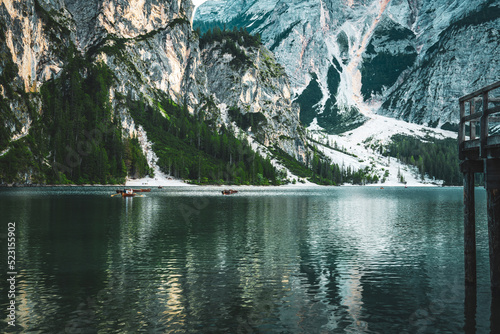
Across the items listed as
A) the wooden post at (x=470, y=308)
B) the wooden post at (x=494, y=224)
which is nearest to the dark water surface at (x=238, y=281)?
the wooden post at (x=470, y=308)

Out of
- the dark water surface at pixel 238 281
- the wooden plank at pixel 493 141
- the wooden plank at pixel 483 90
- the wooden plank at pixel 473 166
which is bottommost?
the dark water surface at pixel 238 281

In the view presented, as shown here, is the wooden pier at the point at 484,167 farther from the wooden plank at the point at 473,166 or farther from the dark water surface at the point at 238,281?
the dark water surface at the point at 238,281

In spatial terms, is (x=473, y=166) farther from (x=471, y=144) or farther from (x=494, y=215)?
(x=494, y=215)

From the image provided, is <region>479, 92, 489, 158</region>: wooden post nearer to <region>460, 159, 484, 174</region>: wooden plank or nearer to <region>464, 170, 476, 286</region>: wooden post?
<region>460, 159, 484, 174</region>: wooden plank

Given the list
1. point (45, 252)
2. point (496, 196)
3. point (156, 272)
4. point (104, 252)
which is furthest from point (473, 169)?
point (45, 252)

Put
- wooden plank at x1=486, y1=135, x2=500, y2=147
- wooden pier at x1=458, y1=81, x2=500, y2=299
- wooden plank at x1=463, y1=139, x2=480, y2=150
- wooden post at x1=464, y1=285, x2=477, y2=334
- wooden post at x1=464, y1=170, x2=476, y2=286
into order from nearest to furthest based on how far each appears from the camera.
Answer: wooden post at x1=464, y1=285, x2=477, y2=334 → wooden plank at x1=486, y1=135, x2=500, y2=147 → wooden pier at x1=458, y1=81, x2=500, y2=299 → wooden plank at x1=463, y1=139, x2=480, y2=150 → wooden post at x1=464, y1=170, x2=476, y2=286

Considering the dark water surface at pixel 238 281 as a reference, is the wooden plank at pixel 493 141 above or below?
above

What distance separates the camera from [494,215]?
73.4 ft

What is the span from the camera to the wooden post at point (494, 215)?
21250mm

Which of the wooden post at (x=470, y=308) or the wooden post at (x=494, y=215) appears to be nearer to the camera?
the wooden post at (x=470, y=308)

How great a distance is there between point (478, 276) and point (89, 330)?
27394 millimetres

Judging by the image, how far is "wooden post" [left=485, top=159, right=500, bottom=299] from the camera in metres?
21.2

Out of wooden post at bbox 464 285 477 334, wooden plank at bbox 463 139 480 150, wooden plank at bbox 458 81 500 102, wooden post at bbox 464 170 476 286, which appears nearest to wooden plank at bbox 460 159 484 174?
wooden post at bbox 464 170 476 286

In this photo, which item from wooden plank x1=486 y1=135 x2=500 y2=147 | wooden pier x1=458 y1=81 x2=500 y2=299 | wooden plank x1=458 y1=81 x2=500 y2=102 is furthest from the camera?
wooden pier x1=458 y1=81 x2=500 y2=299
